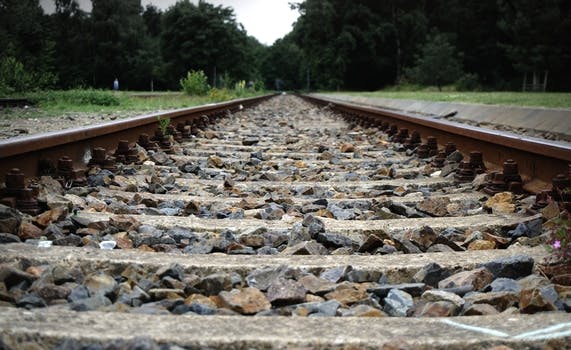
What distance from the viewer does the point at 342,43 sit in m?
56.0

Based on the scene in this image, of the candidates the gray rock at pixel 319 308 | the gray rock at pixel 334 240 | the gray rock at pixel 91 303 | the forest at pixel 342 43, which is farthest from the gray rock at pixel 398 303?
the forest at pixel 342 43

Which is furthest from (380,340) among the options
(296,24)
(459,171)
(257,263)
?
(296,24)

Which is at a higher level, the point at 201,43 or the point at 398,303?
the point at 201,43

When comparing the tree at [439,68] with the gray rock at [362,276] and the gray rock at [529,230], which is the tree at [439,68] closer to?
the gray rock at [529,230]

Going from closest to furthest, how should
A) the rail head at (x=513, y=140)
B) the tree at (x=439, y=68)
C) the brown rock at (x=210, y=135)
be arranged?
the rail head at (x=513, y=140)
the brown rock at (x=210, y=135)
the tree at (x=439, y=68)

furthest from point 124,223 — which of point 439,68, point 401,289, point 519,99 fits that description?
point 439,68

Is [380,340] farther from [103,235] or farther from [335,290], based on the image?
[103,235]

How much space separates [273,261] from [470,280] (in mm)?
719

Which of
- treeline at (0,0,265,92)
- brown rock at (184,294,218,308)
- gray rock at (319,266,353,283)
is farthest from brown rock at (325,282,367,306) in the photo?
treeline at (0,0,265,92)

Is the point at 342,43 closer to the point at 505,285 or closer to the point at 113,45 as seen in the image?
the point at 113,45

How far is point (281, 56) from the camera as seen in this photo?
136m

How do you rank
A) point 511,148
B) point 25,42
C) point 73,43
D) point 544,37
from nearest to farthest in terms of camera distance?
1. point 511,148
2. point 25,42
3. point 544,37
4. point 73,43

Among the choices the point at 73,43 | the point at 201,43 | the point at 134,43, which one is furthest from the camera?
the point at 134,43

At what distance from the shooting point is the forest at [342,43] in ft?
143
